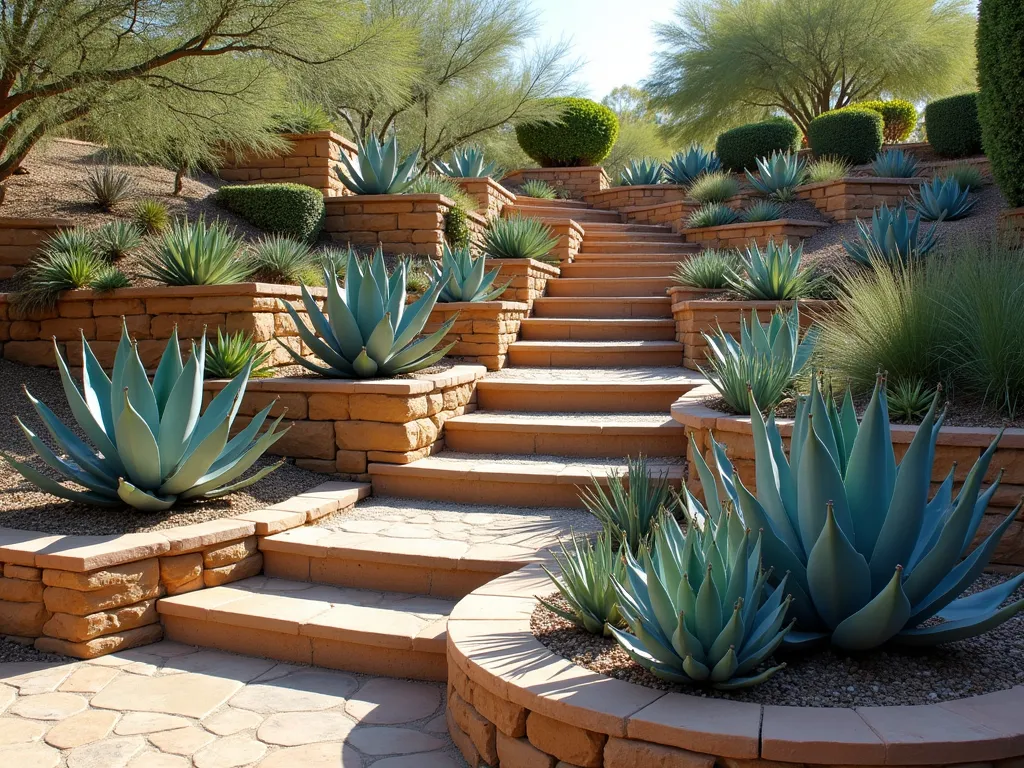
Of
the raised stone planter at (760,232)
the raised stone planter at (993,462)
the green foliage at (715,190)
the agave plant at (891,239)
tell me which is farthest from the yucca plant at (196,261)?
the green foliage at (715,190)

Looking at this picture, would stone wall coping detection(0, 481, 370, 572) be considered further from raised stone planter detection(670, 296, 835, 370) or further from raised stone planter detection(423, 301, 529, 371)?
raised stone planter detection(670, 296, 835, 370)

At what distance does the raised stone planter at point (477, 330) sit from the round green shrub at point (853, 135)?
894cm

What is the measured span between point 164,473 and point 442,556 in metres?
1.61

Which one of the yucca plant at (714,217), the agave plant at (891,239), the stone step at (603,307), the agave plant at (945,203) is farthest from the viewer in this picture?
the yucca plant at (714,217)

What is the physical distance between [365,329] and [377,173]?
447cm

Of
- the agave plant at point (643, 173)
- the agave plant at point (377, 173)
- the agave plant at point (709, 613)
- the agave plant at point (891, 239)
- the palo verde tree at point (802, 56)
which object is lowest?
the agave plant at point (709, 613)

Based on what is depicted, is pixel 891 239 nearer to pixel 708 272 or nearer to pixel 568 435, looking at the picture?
pixel 708 272

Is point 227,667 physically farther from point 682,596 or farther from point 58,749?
point 682,596

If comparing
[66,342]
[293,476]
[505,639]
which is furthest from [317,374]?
[505,639]

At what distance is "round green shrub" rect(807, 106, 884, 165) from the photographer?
520 inches

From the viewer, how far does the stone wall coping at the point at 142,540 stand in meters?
3.76

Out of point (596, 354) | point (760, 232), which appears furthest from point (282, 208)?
point (760, 232)

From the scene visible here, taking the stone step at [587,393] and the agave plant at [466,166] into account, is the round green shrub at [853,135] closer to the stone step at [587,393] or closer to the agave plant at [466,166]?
the agave plant at [466,166]

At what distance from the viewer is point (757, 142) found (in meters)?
13.9
